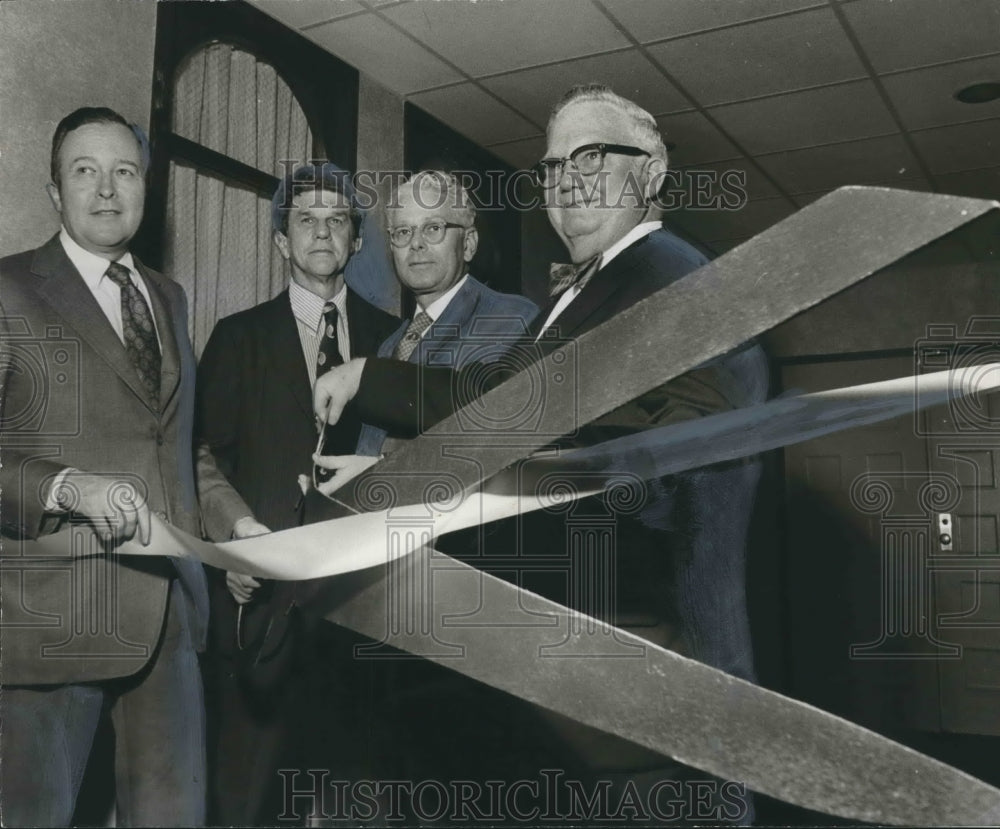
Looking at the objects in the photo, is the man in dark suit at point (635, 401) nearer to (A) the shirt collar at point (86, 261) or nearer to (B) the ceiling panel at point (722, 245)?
(B) the ceiling panel at point (722, 245)

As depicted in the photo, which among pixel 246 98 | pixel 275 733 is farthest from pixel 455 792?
pixel 246 98

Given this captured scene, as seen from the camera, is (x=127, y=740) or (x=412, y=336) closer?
(x=127, y=740)

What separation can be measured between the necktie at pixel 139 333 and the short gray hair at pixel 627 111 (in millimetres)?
936

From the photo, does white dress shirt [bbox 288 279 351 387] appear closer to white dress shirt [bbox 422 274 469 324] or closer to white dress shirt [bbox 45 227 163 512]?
white dress shirt [bbox 422 274 469 324]

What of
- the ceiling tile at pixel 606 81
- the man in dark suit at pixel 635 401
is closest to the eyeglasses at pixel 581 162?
the man in dark suit at pixel 635 401

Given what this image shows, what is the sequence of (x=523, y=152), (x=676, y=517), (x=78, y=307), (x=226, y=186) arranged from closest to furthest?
(x=676, y=517) → (x=78, y=307) → (x=523, y=152) → (x=226, y=186)

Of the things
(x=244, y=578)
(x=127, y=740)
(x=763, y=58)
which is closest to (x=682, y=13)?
(x=763, y=58)

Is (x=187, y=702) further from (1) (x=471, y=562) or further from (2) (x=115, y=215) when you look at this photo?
(2) (x=115, y=215)

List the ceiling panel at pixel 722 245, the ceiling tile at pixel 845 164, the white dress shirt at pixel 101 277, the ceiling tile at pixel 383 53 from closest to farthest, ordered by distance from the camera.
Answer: the ceiling panel at pixel 722 245
the white dress shirt at pixel 101 277
the ceiling tile at pixel 845 164
the ceiling tile at pixel 383 53

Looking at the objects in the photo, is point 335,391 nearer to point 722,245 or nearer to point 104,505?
point 104,505

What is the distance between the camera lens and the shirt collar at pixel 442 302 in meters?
1.92

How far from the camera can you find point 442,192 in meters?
1.94

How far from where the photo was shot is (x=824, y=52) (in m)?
1.88

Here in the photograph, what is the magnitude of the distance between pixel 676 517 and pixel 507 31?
1.11m
